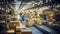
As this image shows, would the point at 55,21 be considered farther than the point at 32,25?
No

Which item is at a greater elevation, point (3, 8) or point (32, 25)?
point (3, 8)

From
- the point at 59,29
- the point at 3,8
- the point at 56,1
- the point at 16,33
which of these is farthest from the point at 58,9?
the point at 16,33

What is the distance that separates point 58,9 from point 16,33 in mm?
7843

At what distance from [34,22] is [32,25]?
2.05ft

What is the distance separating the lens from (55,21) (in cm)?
1111

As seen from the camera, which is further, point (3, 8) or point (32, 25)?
point (3, 8)

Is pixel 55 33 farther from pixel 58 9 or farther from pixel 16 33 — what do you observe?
pixel 58 9

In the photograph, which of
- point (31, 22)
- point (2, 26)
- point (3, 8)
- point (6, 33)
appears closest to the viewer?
point (6, 33)

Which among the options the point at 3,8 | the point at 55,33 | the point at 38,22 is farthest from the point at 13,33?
the point at 3,8

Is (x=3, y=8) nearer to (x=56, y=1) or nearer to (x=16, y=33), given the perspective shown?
(x=56, y=1)

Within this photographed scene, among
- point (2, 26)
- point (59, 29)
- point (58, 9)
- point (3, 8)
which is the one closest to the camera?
point (2, 26)

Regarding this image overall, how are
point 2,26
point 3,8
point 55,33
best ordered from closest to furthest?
point 2,26 → point 55,33 → point 3,8

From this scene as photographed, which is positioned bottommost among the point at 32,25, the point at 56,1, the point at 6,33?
the point at 32,25

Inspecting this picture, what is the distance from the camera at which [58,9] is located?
13492 mm
